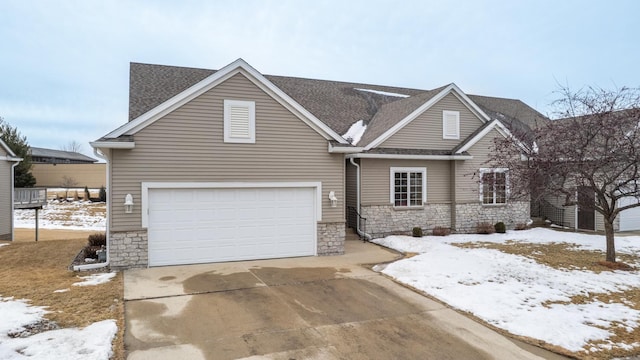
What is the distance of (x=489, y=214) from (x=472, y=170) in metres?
2.14

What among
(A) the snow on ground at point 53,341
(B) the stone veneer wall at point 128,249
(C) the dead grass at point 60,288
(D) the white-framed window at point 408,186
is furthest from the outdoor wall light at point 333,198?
(A) the snow on ground at point 53,341

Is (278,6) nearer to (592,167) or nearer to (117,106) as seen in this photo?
(592,167)

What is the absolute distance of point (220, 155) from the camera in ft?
33.9

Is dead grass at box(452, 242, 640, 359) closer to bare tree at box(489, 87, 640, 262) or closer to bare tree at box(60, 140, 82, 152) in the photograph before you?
bare tree at box(489, 87, 640, 262)

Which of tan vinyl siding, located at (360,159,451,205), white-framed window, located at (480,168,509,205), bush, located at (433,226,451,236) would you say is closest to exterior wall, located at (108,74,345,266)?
tan vinyl siding, located at (360,159,451,205)

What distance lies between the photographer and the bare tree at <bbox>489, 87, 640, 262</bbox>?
31.5 feet

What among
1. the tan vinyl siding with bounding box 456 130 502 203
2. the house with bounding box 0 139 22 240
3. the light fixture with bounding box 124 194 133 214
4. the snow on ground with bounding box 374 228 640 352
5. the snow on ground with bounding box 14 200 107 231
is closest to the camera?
the snow on ground with bounding box 374 228 640 352

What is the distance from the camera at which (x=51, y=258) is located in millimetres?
10984

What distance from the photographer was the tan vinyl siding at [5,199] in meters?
17.8

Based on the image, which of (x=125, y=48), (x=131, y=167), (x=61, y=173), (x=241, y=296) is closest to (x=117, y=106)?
(x=61, y=173)

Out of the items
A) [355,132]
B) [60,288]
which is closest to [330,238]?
[355,132]

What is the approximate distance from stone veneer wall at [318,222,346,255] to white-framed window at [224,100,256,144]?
11.0 feet

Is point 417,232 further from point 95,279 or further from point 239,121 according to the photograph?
point 95,279

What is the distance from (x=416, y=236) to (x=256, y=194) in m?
6.98
